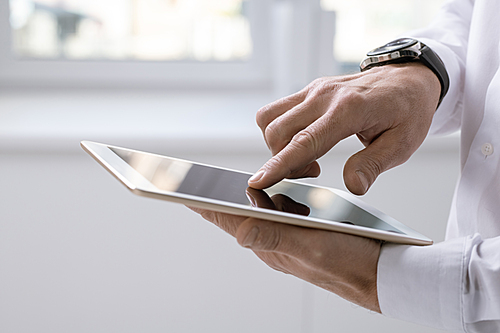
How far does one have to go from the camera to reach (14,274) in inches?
39.3

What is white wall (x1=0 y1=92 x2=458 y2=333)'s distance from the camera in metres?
0.98

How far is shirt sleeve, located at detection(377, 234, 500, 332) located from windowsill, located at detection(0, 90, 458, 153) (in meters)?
0.61

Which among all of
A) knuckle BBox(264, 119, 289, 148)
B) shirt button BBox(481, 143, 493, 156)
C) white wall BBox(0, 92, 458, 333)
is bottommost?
white wall BBox(0, 92, 458, 333)

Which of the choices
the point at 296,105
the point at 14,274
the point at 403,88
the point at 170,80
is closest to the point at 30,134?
the point at 14,274

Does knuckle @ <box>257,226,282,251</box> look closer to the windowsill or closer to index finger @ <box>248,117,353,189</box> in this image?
index finger @ <box>248,117,353,189</box>

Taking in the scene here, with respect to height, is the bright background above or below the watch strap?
below

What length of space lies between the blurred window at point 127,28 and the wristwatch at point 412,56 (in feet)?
2.99

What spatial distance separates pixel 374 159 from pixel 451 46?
311 millimetres

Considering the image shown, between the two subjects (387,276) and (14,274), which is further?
(14,274)

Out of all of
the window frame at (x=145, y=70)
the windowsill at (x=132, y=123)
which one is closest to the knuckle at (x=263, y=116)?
the windowsill at (x=132, y=123)

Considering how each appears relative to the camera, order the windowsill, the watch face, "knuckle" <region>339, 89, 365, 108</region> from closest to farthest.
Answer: "knuckle" <region>339, 89, 365, 108</region> < the watch face < the windowsill

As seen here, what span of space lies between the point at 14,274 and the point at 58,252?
107 millimetres

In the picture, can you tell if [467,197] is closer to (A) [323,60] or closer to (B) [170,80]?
(A) [323,60]

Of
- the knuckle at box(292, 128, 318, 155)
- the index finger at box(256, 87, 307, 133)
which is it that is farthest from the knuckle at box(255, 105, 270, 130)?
the knuckle at box(292, 128, 318, 155)
